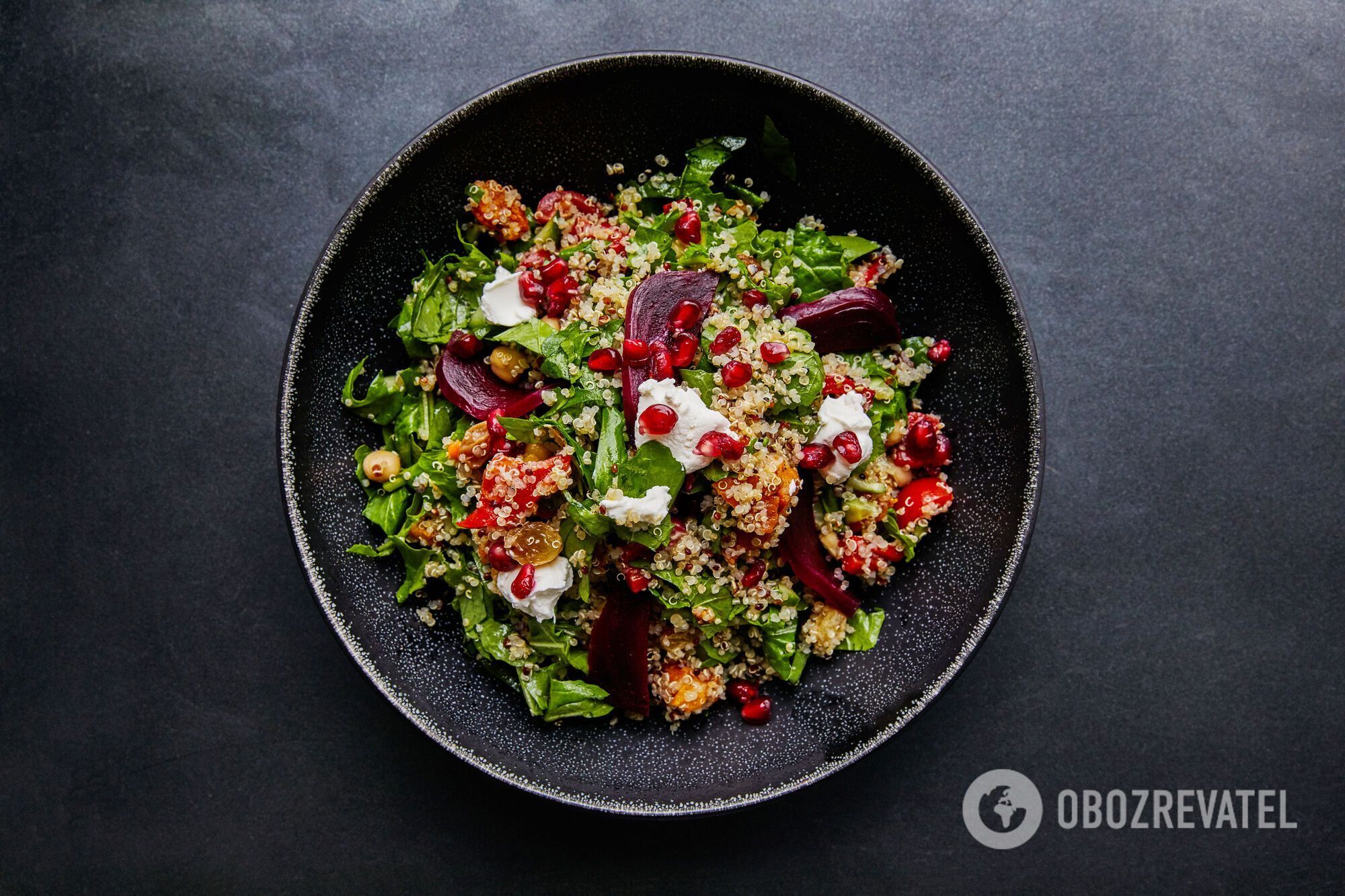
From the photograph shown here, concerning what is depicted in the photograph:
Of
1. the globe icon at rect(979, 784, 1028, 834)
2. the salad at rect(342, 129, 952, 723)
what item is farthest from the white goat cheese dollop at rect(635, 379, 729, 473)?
the globe icon at rect(979, 784, 1028, 834)

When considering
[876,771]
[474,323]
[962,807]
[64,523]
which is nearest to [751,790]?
[876,771]

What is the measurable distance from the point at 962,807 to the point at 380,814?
189 cm

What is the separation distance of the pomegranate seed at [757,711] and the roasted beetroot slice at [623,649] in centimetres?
30

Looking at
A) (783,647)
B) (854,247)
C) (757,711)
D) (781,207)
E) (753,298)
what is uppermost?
(781,207)

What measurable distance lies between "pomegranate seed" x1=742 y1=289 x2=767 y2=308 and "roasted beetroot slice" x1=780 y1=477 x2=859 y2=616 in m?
0.49

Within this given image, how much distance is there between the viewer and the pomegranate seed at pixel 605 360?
210 cm

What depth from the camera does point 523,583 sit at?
2.00 metres

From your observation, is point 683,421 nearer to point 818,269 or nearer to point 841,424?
point 841,424

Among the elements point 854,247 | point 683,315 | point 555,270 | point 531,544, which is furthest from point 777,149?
point 531,544

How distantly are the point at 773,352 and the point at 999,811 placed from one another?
1.75 metres

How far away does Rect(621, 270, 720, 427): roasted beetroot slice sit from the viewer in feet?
6.82

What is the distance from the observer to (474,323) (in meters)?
2.31

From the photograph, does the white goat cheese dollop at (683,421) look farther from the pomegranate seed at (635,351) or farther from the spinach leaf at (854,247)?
the spinach leaf at (854,247)

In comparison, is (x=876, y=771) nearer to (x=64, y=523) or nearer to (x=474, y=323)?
(x=474, y=323)
